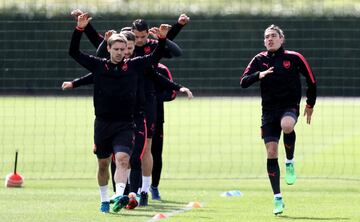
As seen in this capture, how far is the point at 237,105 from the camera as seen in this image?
128ft

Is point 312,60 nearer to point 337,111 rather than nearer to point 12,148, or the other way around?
point 12,148

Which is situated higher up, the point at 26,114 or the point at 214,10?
the point at 214,10

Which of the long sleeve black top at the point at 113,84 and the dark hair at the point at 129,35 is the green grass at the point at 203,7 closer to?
the dark hair at the point at 129,35

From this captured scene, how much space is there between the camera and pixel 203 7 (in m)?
38.5

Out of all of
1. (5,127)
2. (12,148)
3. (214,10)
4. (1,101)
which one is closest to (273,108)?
(12,148)

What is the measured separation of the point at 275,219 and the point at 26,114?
21626 mm

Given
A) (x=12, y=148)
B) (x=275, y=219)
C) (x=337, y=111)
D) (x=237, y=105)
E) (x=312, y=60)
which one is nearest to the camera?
(x=275, y=219)

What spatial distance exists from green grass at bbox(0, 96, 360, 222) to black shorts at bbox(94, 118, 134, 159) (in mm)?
736

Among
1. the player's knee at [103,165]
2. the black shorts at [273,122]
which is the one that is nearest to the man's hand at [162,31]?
the player's knee at [103,165]

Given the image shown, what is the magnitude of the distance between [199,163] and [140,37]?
7696 millimetres

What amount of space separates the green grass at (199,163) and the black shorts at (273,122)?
35.0 inches

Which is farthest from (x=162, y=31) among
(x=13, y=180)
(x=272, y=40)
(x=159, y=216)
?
(x=13, y=180)

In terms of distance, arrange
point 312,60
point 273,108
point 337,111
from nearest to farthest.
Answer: point 273,108 → point 312,60 → point 337,111

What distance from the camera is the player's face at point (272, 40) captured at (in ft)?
46.0
